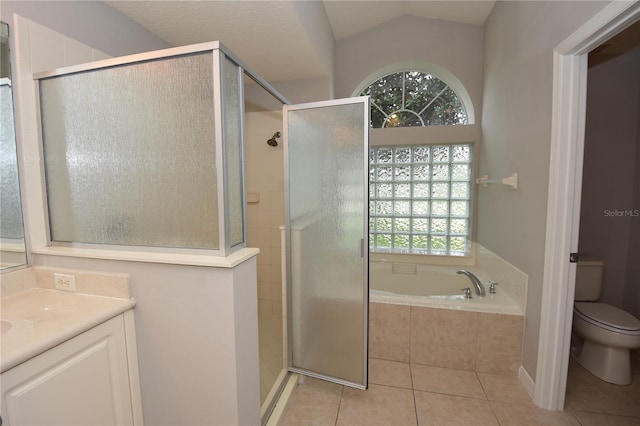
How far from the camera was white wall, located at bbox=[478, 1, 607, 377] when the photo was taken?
163cm

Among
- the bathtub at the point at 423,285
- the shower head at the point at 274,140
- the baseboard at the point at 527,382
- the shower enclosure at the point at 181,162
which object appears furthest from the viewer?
the shower head at the point at 274,140

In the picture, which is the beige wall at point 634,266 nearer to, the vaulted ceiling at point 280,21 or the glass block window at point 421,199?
the glass block window at point 421,199

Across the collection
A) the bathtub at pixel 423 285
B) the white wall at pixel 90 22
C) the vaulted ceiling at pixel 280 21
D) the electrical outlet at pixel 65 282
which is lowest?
the bathtub at pixel 423 285

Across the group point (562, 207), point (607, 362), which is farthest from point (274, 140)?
point (607, 362)

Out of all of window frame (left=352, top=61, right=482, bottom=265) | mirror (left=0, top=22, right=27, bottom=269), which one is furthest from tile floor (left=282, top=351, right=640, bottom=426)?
mirror (left=0, top=22, right=27, bottom=269)

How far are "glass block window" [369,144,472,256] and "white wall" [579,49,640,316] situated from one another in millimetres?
950

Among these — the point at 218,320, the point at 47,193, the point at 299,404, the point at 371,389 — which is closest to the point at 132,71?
the point at 47,193

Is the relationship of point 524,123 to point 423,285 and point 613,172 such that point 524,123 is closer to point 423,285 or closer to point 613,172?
point 613,172

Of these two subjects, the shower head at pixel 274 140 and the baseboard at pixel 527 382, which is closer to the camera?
the baseboard at pixel 527 382

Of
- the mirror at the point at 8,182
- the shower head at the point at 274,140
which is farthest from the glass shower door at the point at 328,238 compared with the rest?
the mirror at the point at 8,182

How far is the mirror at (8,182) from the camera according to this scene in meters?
1.20

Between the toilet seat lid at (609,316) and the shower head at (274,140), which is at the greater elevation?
the shower head at (274,140)

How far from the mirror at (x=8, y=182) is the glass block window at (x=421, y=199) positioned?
8.73ft

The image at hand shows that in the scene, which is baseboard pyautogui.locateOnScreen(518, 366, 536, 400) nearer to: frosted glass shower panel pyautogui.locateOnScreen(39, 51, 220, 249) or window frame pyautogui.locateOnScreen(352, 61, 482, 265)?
window frame pyautogui.locateOnScreen(352, 61, 482, 265)
